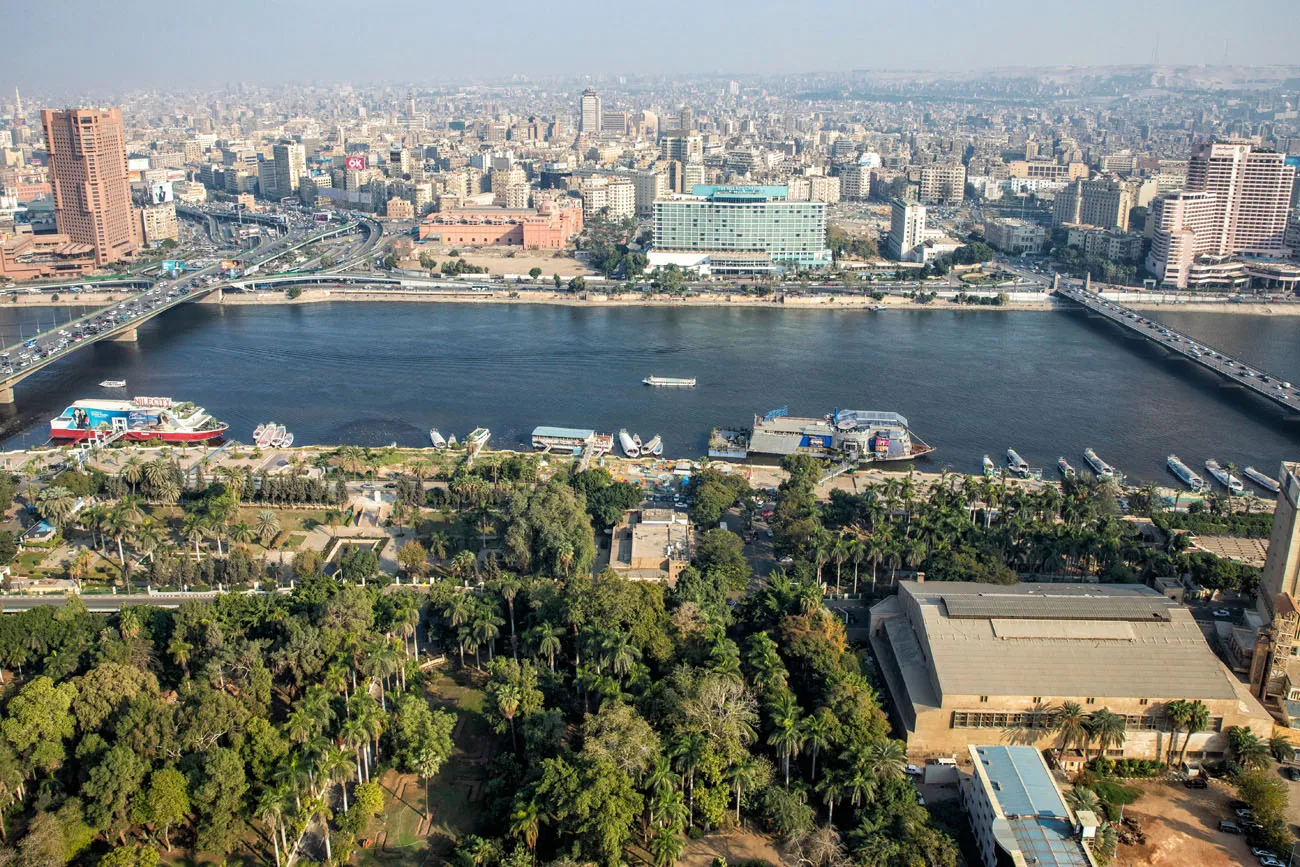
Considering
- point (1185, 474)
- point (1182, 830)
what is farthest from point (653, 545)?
point (1185, 474)

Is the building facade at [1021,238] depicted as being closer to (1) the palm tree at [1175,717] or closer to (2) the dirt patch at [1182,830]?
(1) the palm tree at [1175,717]

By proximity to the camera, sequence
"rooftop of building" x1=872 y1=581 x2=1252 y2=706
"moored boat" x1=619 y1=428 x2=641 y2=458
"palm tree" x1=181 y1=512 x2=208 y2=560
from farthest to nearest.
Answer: "moored boat" x1=619 y1=428 x2=641 y2=458 → "palm tree" x1=181 y1=512 x2=208 y2=560 → "rooftop of building" x1=872 y1=581 x2=1252 y2=706

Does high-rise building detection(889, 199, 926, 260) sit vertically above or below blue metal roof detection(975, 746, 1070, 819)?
above

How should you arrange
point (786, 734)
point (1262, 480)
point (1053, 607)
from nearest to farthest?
point (786, 734), point (1053, 607), point (1262, 480)

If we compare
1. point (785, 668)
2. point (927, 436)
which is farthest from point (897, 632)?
point (927, 436)

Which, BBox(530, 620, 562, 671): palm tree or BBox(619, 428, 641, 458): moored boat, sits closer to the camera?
BBox(530, 620, 562, 671): palm tree

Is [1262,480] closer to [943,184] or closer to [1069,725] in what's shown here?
[1069,725]

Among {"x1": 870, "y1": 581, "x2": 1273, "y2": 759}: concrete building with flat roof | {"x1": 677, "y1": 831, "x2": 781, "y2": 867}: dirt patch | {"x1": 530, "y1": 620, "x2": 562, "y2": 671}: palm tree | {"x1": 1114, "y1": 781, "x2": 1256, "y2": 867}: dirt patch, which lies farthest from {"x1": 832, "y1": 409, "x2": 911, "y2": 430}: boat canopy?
{"x1": 677, "y1": 831, "x2": 781, "y2": 867}: dirt patch

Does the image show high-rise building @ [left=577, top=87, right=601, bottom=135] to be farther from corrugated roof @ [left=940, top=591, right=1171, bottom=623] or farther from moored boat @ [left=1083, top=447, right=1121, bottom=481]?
corrugated roof @ [left=940, top=591, right=1171, bottom=623]
